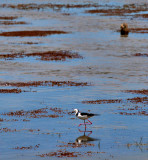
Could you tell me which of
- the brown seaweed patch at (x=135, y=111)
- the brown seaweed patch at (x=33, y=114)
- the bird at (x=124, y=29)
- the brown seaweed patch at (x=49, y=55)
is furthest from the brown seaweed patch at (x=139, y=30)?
the brown seaweed patch at (x=33, y=114)

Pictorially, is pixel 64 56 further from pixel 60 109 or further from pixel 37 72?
pixel 60 109

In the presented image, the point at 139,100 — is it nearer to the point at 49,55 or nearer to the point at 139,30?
the point at 49,55

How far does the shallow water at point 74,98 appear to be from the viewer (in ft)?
58.0

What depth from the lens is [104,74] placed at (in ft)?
114

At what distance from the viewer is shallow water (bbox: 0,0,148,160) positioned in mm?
17672

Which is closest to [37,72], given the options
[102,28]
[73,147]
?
[73,147]

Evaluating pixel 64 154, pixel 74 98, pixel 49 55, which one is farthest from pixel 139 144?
pixel 49 55

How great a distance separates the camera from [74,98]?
2619cm

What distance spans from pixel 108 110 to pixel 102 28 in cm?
4545

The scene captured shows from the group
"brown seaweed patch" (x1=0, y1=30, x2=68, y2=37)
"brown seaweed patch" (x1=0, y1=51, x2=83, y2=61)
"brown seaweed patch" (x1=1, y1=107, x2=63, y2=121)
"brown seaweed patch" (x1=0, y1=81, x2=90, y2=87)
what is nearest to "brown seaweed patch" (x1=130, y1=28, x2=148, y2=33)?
"brown seaweed patch" (x1=0, y1=30, x2=68, y2=37)

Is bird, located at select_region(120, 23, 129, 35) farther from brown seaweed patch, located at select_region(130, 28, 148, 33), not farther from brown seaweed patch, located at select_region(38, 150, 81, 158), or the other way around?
brown seaweed patch, located at select_region(38, 150, 81, 158)

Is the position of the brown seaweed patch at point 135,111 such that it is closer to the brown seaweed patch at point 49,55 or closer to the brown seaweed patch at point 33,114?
the brown seaweed patch at point 33,114

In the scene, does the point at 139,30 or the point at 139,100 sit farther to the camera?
the point at 139,30

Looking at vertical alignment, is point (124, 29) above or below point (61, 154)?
above
